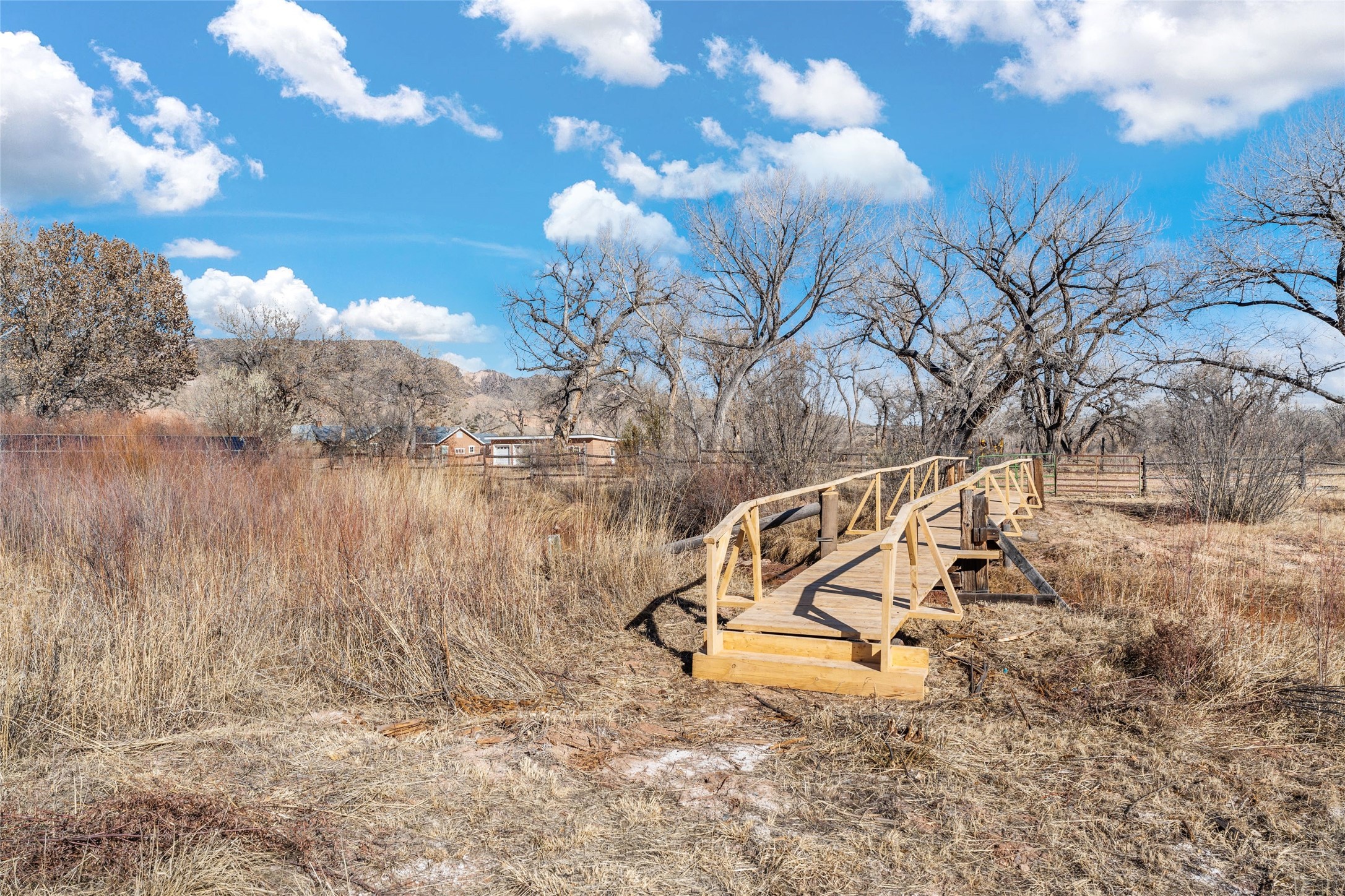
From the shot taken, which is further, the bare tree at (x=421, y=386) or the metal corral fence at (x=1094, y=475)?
the bare tree at (x=421, y=386)

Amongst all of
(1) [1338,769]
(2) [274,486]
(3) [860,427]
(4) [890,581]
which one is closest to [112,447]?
(2) [274,486]

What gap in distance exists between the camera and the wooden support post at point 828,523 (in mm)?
8641

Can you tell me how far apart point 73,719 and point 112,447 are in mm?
8229

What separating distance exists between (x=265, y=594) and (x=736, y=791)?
13.0 ft

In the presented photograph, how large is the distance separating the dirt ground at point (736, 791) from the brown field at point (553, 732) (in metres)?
0.02

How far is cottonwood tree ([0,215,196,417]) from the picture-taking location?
26781 mm

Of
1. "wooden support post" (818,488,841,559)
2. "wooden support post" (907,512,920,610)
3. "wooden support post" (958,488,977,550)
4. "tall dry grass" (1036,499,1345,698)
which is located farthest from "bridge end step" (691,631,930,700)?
"wooden support post" (958,488,977,550)

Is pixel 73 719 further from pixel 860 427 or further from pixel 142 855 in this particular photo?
pixel 860 427

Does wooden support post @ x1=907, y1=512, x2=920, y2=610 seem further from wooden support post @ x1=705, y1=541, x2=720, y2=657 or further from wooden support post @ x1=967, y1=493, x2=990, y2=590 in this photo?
wooden support post @ x1=967, y1=493, x2=990, y2=590

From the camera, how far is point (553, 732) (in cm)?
451

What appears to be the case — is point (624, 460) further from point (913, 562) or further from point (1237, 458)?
point (1237, 458)

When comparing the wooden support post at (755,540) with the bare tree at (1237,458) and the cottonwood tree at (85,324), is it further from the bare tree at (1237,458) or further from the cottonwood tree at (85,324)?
the cottonwood tree at (85,324)

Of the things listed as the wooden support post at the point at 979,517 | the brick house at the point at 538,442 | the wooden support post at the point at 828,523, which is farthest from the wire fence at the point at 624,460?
the brick house at the point at 538,442

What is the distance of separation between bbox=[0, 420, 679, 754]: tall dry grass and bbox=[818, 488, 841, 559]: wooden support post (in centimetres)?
170
